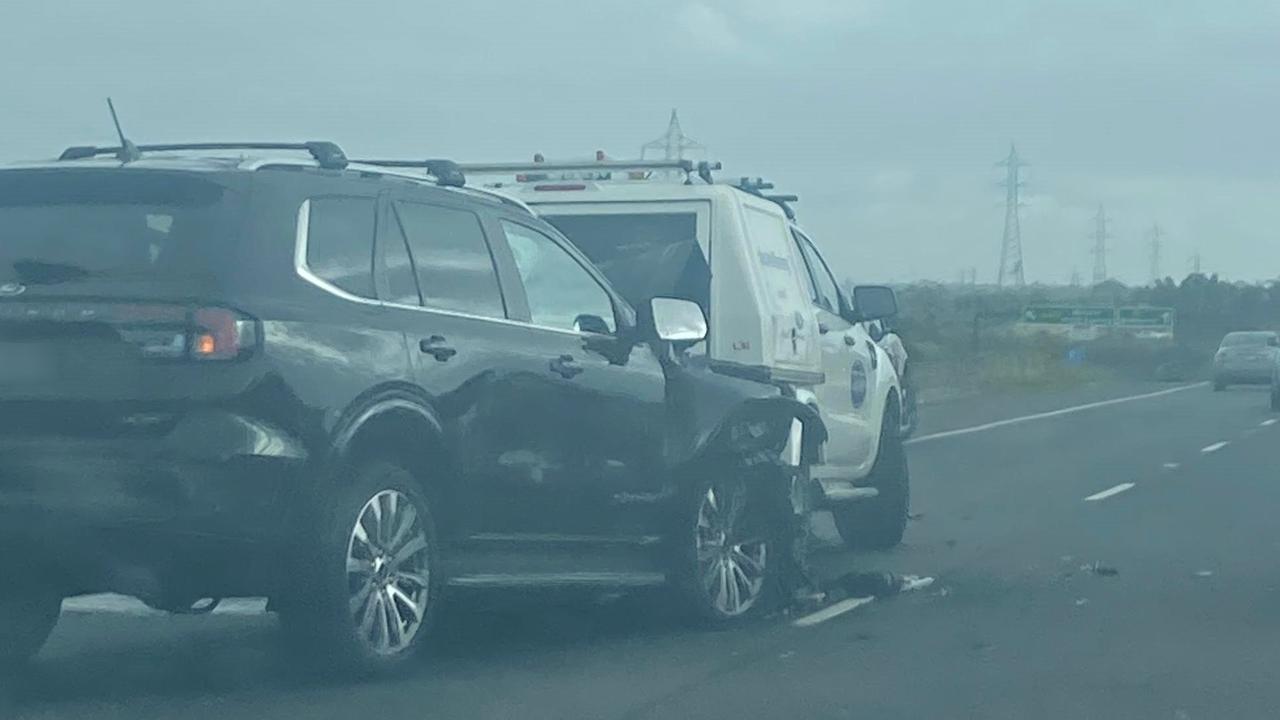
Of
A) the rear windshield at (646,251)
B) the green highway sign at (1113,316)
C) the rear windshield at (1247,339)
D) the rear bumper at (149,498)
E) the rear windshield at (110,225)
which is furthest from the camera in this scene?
the green highway sign at (1113,316)

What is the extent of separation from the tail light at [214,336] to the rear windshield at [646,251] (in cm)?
436

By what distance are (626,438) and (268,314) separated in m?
2.29

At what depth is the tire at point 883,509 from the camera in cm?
1362

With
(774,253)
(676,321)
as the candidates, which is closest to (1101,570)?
(774,253)

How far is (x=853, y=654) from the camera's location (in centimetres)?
908

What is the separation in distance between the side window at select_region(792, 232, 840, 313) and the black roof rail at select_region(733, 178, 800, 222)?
0.20 meters

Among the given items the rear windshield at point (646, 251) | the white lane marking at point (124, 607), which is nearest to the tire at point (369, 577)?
the white lane marking at point (124, 607)

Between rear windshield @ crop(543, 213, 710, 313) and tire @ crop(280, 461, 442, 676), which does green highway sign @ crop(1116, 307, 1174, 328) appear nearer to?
rear windshield @ crop(543, 213, 710, 313)

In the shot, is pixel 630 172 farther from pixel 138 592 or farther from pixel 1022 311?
pixel 1022 311

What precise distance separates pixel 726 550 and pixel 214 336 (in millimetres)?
3367

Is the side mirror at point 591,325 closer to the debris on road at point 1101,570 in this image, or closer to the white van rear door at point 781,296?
the white van rear door at point 781,296

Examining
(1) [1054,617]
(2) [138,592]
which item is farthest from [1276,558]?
(2) [138,592]

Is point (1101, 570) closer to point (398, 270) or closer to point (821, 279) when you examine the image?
point (821, 279)

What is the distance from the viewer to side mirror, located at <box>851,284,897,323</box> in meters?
13.8
